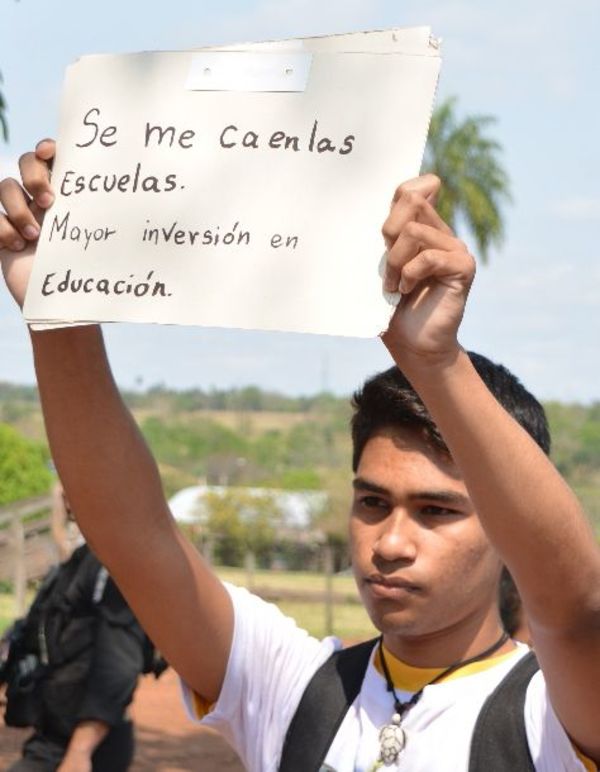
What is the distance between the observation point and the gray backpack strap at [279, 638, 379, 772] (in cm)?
222

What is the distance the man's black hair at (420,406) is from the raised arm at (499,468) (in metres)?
0.45

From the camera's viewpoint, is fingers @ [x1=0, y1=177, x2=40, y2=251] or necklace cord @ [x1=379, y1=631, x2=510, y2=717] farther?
necklace cord @ [x1=379, y1=631, x2=510, y2=717]

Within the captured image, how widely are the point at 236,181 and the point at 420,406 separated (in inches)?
20.4

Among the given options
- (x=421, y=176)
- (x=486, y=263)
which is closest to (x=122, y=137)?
(x=421, y=176)

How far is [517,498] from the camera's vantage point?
182cm

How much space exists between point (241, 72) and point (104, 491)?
670mm

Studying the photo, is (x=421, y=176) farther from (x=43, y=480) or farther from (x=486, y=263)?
(x=43, y=480)

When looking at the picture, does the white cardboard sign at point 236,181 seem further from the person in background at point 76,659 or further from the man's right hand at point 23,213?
the person in background at point 76,659

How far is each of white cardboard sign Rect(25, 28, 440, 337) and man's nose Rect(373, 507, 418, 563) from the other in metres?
0.49

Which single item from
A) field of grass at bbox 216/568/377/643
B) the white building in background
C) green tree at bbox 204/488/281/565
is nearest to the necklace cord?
field of grass at bbox 216/568/377/643

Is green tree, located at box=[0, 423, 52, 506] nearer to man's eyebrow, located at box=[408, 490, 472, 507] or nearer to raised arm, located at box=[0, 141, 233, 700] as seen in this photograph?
raised arm, located at box=[0, 141, 233, 700]

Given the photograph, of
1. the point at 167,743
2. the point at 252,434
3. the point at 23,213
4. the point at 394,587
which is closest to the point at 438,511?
the point at 394,587

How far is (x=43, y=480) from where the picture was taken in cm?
4703

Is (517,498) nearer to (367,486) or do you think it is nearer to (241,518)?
(367,486)
